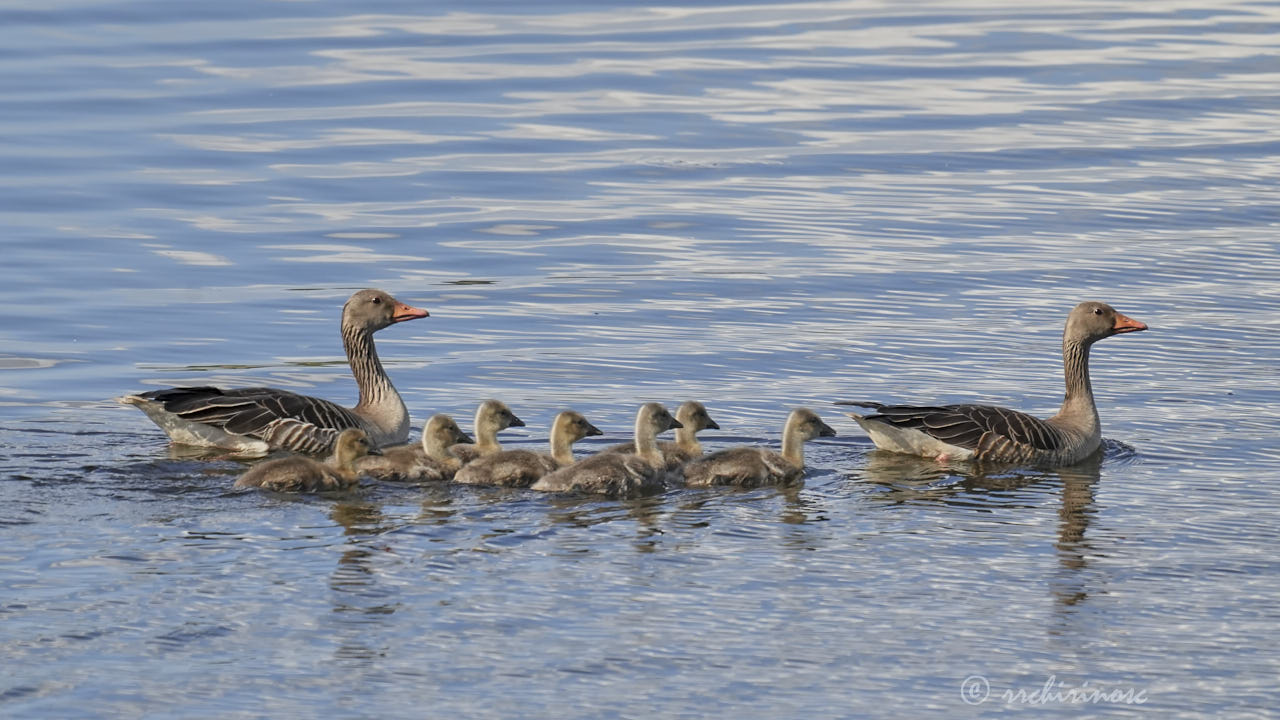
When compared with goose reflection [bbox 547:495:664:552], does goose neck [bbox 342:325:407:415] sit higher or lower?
higher

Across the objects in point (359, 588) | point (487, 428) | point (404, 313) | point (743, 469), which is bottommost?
point (359, 588)

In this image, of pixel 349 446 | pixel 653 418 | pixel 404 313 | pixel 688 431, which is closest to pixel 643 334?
pixel 404 313

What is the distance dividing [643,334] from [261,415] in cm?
453

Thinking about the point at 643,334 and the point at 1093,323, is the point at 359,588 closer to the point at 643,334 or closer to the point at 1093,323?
the point at 1093,323

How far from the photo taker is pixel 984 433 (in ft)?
48.7

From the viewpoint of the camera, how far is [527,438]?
15.3 metres

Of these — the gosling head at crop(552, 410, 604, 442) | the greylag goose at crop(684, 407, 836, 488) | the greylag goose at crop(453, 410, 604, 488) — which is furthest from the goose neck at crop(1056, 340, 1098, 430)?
the greylag goose at crop(453, 410, 604, 488)

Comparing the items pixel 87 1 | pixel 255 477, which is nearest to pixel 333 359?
pixel 255 477

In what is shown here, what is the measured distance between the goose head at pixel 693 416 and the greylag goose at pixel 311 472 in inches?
89.0

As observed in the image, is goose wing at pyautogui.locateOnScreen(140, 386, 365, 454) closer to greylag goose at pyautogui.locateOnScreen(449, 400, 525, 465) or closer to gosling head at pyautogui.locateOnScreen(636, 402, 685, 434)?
greylag goose at pyautogui.locateOnScreen(449, 400, 525, 465)

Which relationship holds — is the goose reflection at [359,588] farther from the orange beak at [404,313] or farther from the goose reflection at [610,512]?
the orange beak at [404,313]

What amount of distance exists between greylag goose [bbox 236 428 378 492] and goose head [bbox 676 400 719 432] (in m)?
2.26

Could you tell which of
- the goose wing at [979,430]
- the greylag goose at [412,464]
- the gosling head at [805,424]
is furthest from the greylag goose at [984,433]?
the greylag goose at [412,464]

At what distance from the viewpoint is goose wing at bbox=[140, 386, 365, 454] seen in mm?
15047
